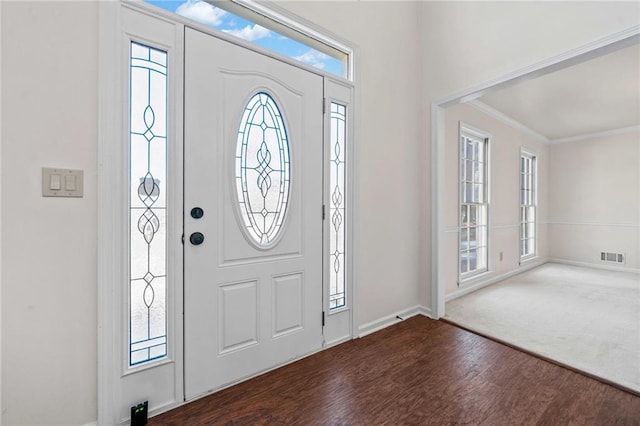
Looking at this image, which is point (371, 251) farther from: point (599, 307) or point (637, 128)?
point (637, 128)

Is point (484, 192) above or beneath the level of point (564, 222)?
above

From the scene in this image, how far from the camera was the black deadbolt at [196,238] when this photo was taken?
173 cm

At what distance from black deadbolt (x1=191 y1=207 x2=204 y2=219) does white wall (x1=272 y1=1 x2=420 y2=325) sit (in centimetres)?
132

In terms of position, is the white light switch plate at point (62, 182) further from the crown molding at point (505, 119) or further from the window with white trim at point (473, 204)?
the crown molding at point (505, 119)

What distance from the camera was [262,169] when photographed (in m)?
2.03

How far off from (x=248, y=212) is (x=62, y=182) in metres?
0.95

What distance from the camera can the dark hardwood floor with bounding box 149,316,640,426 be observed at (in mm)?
1630

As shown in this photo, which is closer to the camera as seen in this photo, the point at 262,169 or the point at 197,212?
the point at 197,212

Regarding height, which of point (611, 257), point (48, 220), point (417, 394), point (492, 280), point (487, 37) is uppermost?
point (487, 37)

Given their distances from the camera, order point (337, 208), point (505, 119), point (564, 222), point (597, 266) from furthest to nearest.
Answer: point (564, 222) < point (597, 266) < point (505, 119) < point (337, 208)

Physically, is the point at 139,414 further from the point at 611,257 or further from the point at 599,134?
the point at 599,134

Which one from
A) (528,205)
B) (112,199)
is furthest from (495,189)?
(112,199)

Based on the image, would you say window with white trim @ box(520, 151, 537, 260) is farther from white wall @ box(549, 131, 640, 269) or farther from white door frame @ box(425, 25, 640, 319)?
white door frame @ box(425, 25, 640, 319)

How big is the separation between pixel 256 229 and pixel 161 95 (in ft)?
3.15
